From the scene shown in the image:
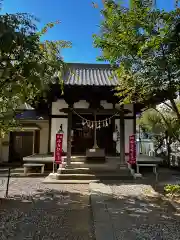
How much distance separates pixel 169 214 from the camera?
496cm

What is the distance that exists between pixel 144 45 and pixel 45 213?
4.25m

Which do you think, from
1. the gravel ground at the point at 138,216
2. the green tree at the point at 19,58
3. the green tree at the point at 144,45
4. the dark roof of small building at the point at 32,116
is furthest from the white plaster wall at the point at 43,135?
the green tree at the point at 19,58

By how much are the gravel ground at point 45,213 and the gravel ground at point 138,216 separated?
39 cm

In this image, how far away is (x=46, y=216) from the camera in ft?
15.7

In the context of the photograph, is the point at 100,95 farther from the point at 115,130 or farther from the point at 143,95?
the point at 143,95

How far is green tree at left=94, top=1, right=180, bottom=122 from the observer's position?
204 inches

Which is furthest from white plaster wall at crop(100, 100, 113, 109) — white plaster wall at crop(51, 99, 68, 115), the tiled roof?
white plaster wall at crop(51, 99, 68, 115)

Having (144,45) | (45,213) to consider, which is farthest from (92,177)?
(144,45)

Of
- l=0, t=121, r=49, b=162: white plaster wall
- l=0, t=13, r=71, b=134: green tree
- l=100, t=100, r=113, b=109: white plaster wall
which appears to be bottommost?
l=0, t=121, r=49, b=162: white plaster wall

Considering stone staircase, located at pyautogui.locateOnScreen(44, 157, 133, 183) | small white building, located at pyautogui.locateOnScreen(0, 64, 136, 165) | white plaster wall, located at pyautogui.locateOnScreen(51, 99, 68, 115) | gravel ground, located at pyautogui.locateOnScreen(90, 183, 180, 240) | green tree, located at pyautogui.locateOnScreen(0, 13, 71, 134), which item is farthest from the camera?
white plaster wall, located at pyautogui.locateOnScreen(51, 99, 68, 115)

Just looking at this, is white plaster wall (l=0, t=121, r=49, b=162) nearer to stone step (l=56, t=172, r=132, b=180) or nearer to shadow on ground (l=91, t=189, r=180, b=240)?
stone step (l=56, t=172, r=132, b=180)

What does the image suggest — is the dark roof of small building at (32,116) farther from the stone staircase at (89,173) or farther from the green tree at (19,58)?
the green tree at (19,58)

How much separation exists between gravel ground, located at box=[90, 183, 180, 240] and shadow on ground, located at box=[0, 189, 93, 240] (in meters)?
0.36

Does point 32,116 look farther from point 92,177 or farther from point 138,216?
point 138,216
